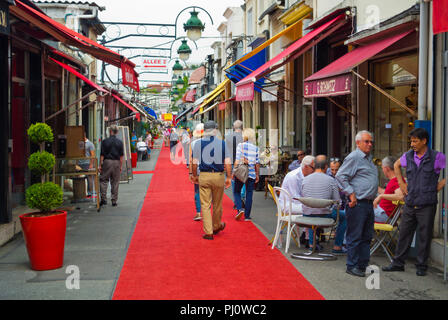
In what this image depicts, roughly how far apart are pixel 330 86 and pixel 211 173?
2.50m

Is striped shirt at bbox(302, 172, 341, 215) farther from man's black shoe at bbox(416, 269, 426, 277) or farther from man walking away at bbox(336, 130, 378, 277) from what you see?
man's black shoe at bbox(416, 269, 426, 277)

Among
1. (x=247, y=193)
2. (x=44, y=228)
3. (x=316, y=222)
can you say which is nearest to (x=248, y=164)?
(x=247, y=193)

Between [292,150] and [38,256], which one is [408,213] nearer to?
[38,256]

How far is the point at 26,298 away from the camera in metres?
5.45

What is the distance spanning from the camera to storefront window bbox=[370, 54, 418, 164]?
29.7ft

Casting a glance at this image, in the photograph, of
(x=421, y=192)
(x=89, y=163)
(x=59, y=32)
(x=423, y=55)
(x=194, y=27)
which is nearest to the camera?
(x=421, y=192)

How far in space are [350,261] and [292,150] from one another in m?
8.99

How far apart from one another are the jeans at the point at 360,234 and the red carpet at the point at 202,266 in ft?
2.47

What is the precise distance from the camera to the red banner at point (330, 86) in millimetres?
8080

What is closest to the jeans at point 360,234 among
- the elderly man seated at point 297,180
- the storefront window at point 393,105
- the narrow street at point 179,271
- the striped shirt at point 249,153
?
the narrow street at point 179,271

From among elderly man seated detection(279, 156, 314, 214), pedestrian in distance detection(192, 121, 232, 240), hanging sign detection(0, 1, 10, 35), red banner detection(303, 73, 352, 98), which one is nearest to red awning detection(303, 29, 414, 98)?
red banner detection(303, 73, 352, 98)

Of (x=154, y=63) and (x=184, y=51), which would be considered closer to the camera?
(x=184, y=51)

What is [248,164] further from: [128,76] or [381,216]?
[381,216]

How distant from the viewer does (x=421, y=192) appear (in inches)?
252
